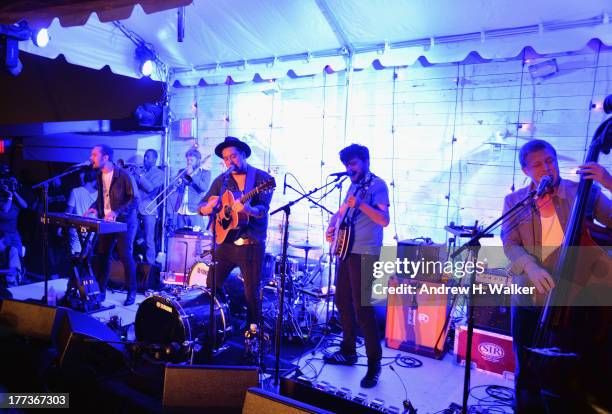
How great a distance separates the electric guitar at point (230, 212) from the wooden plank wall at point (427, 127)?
6.70ft

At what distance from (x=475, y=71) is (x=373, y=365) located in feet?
13.9

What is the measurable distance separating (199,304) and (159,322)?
0.43m

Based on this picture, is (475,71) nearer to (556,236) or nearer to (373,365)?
(556,236)

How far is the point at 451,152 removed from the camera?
5859 millimetres

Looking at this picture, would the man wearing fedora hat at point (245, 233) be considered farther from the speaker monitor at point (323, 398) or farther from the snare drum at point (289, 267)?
the speaker monitor at point (323, 398)

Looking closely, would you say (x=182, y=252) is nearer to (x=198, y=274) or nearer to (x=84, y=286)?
(x=198, y=274)

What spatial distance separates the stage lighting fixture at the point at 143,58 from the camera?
25.4 ft

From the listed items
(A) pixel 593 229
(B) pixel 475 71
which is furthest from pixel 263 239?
(B) pixel 475 71

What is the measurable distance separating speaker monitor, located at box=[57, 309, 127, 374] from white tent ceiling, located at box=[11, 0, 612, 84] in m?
2.74

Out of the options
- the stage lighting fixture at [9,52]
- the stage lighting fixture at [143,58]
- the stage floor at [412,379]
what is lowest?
the stage floor at [412,379]

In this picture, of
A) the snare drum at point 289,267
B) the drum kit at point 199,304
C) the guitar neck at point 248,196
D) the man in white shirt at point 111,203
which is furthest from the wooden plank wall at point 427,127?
the man in white shirt at point 111,203

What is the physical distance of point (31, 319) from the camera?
3.64 m

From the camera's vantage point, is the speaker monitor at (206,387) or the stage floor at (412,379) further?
the stage floor at (412,379)

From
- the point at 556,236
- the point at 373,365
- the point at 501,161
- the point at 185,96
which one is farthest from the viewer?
the point at 185,96
